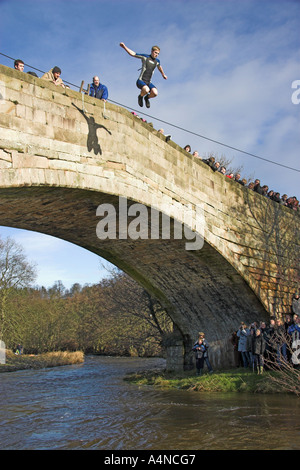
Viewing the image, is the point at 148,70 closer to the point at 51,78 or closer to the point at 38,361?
the point at 51,78

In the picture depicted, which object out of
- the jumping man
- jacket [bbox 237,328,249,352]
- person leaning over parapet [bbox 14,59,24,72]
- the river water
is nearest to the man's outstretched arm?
the jumping man

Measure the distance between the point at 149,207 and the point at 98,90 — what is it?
91.0 inches

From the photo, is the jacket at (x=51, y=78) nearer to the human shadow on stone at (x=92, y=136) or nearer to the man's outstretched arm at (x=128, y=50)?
the human shadow on stone at (x=92, y=136)

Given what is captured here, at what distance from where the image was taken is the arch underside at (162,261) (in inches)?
316

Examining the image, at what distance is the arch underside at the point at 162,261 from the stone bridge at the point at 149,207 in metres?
0.03

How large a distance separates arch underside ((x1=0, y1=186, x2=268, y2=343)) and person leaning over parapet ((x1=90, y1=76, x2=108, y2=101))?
6.24 feet

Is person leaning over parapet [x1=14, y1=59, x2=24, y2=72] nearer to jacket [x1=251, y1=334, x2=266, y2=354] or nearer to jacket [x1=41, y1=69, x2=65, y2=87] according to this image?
Answer: jacket [x1=41, y1=69, x2=65, y2=87]

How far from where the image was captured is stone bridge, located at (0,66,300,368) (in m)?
6.73

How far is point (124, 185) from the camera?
26.1 ft

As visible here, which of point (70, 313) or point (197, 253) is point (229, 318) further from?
point (70, 313)

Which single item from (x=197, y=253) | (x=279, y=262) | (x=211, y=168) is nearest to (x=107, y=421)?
(x=197, y=253)

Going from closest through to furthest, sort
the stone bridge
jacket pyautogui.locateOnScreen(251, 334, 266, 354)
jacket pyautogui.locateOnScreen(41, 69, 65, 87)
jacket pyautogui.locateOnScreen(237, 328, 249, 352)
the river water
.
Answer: the river water < the stone bridge < jacket pyautogui.locateOnScreen(41, 69, 65, 87) < jacket pyautogui.locateOnScreen(251, 334, 266, 354) < jacket pyautogui.locateOnScreen(237, 328, 249, 352)

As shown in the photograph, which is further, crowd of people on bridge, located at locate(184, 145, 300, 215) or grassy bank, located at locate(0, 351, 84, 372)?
grassy bank, located at locate(0, 351, 84, 372)

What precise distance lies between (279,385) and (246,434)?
10.5ft
